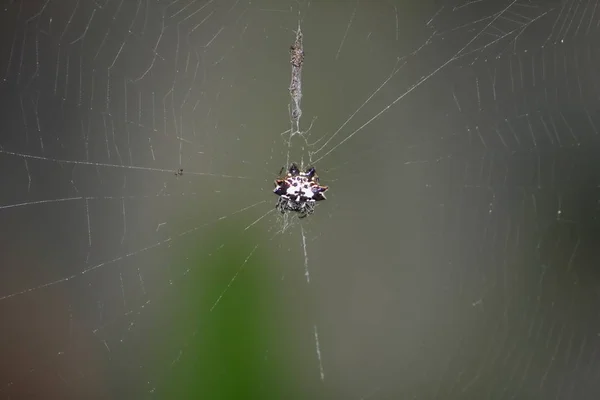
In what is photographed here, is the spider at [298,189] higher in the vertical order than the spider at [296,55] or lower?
lower

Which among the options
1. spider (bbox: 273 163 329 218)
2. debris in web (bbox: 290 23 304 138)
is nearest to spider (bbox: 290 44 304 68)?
debris in web (bbox: 290 23 304 138)

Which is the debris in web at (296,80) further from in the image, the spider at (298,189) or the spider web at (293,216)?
the spider at (298,189)

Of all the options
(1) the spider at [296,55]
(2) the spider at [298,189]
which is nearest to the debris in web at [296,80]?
(1) the spider at [296,55]

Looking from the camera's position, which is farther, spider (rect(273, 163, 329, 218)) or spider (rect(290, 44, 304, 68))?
spider (rect(273, 163, 329, 218))

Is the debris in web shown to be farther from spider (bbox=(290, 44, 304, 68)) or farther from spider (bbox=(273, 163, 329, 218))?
spider (bbox=(273, 163, 329, 218))

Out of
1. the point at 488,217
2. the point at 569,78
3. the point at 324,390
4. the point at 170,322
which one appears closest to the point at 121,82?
the point at 170,322

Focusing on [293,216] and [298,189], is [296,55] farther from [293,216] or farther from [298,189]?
[293,216]

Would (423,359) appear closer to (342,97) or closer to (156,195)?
(342,97)
